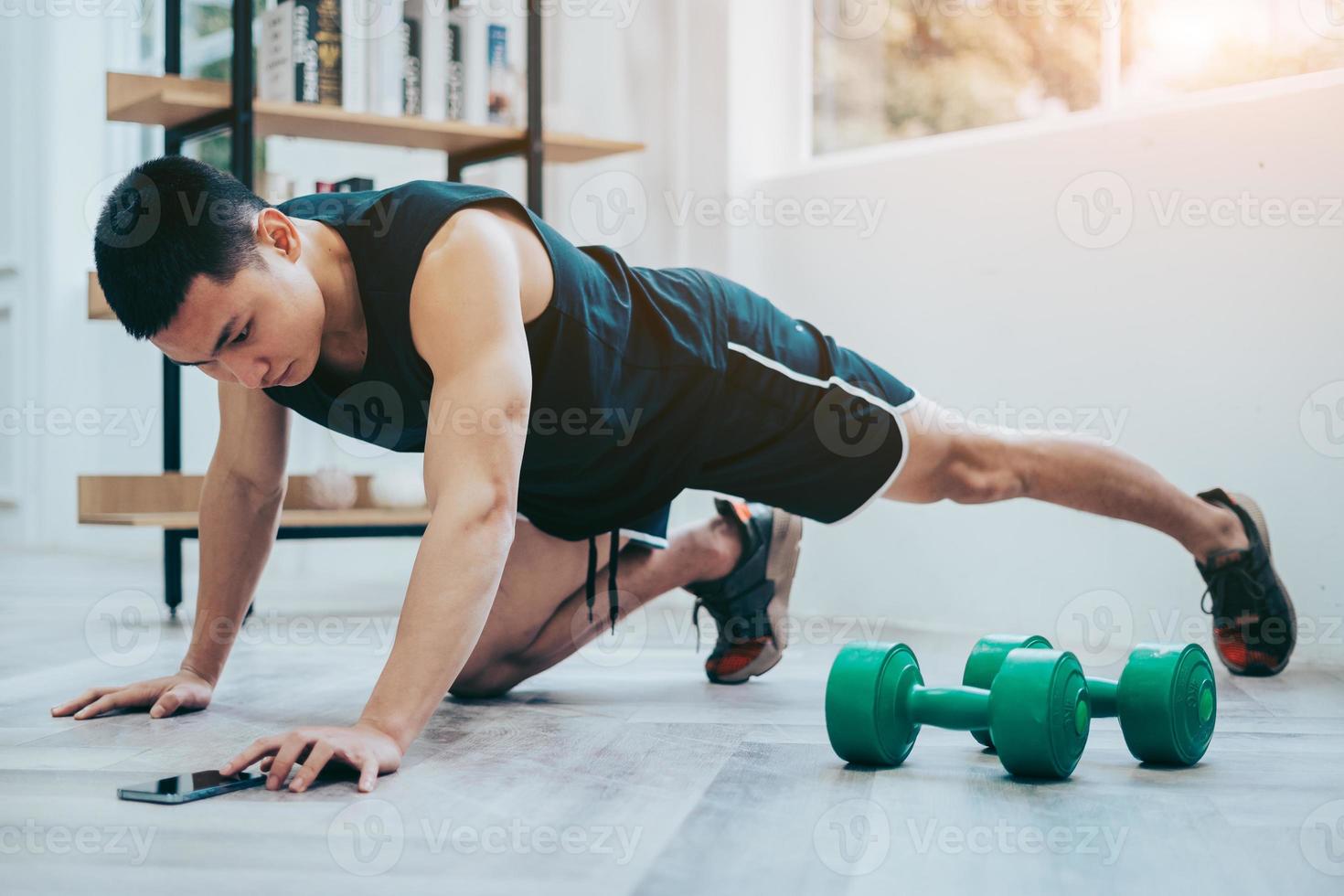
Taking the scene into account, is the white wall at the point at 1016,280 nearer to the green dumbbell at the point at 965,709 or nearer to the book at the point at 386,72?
the book at the point at 386,72

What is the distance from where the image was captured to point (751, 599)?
1.72 meters

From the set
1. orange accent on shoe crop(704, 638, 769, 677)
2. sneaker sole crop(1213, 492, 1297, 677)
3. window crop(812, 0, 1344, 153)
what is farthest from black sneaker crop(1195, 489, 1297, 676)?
window crop(812, 0, 1344, 153)

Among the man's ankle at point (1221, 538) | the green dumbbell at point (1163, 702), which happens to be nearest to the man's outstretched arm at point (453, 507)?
the green dumbbell at point (1163, 702)

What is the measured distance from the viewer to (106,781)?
1.12 m

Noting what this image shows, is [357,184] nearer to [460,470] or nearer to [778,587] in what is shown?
[778,587]

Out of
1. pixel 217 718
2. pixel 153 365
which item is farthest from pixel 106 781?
pixel 153 365

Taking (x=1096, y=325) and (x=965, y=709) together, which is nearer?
(x=965, y=709)

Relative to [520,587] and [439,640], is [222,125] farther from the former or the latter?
[439,640]

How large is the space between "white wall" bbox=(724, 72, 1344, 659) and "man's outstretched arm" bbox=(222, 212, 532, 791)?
3.69 ft

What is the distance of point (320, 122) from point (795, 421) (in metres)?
1.22

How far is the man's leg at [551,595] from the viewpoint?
1531mm

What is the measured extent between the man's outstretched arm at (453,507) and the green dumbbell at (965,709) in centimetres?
33

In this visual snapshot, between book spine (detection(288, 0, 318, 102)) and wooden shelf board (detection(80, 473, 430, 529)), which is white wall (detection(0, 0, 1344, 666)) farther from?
wooden shelf board (detection(80, 473, 430, 529))

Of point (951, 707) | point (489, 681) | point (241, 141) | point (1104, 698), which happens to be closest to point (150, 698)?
point (489, 681)
